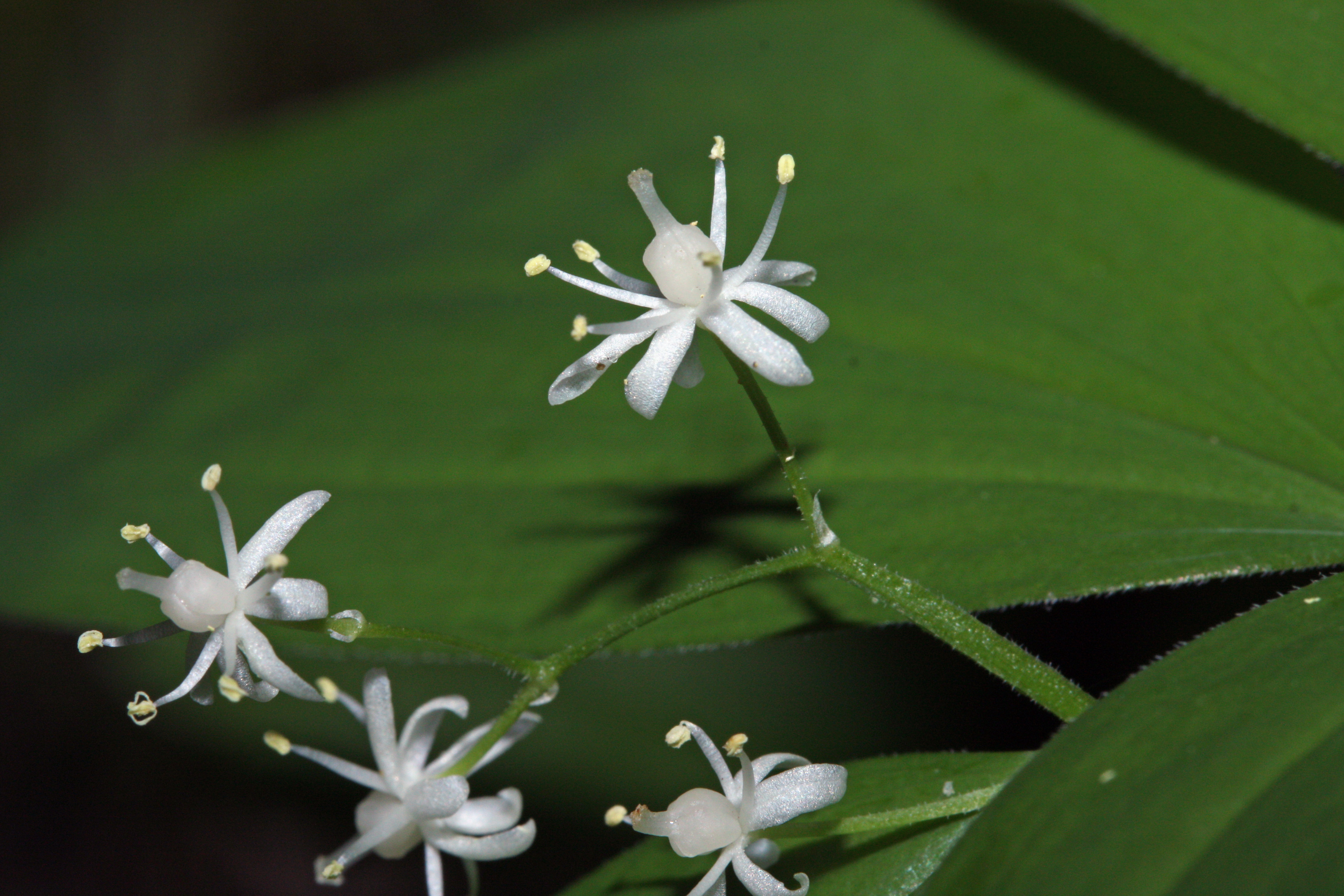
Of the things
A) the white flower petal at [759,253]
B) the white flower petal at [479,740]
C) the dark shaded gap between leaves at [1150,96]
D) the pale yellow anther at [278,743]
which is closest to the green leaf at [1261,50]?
the dark shaded gap between leaves at [1150,96]

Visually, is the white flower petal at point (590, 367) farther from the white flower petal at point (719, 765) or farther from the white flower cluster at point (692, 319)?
the white flower petal at point (719, 765)

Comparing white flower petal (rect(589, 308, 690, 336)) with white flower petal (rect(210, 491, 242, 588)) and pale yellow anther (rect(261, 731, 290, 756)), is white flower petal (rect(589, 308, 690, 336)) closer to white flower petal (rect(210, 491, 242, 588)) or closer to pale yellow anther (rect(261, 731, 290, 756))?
white flower petal (rect(210, 491, 242, 588))

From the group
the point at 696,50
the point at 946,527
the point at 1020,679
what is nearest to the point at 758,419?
the point at 946,527

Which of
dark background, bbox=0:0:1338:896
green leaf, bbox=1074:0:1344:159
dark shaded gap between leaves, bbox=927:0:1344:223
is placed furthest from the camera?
dark background, bbox=0:0:1338:896

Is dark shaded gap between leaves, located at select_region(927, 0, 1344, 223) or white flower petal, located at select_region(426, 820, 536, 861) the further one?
dark shaded gap between leaves, located at select_region(927, 0, 1344, 223)

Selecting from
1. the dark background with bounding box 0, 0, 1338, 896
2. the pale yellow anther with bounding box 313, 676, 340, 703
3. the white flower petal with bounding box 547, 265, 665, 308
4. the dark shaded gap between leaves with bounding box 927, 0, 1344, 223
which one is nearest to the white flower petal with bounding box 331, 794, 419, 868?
the pale yellow anther with bounding box 313, 676, 340, 703

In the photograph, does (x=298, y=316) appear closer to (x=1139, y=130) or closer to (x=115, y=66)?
(x=1139, y=130)
